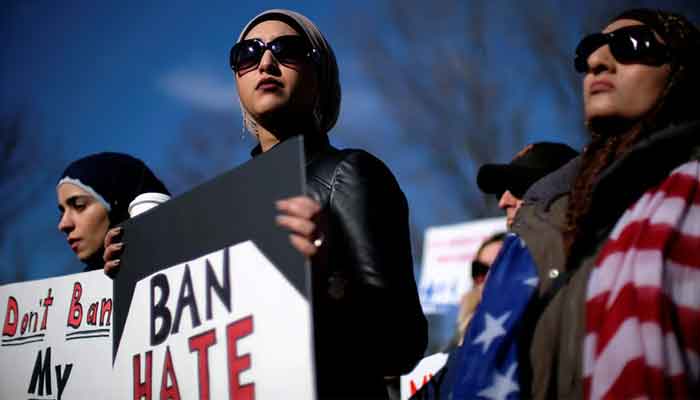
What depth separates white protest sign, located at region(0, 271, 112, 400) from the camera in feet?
7.37

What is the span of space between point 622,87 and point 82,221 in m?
1.79

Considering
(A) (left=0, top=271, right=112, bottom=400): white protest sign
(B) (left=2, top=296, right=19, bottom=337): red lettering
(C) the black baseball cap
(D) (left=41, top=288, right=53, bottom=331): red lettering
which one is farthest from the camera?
(C) the black baseball cap

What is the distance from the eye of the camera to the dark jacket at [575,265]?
58.7 inches

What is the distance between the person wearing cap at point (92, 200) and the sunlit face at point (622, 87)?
1445 mm

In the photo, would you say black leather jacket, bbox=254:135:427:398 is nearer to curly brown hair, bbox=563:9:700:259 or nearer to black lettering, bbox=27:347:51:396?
curly brown hair, bbox=563:9:700:259

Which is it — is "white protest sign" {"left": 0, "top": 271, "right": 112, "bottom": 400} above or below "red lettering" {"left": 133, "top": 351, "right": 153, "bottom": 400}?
above

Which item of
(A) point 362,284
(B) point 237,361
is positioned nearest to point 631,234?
(A) point 362,284

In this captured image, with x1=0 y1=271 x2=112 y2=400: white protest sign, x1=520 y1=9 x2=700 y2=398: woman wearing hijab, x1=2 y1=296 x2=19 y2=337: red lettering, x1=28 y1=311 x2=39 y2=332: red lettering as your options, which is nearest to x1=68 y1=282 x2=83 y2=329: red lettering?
x1=0 y1=271 x2=112 y2=400: white protest sign

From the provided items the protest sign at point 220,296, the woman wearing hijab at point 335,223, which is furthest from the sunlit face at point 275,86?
the protest sign at point 220,296

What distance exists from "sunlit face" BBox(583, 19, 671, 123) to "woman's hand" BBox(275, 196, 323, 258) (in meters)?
0.69

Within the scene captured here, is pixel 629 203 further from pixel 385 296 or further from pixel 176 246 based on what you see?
pixel 176 246

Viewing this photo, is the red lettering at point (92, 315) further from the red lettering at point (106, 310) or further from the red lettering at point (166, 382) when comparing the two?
the red lettering at point (166, 382)

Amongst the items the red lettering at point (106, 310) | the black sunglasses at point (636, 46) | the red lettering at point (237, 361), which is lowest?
the red lettering at point (237, 361)

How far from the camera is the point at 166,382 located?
173 cm
